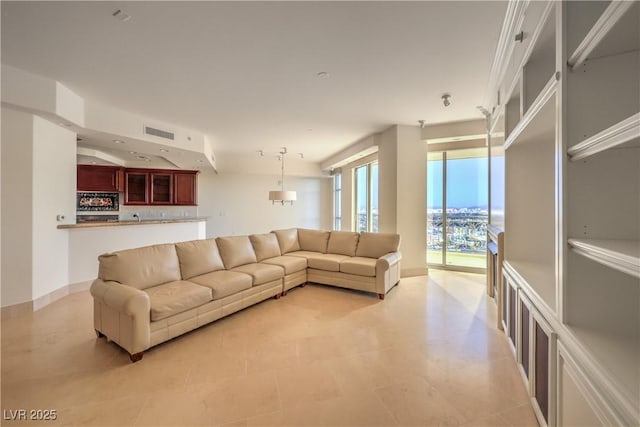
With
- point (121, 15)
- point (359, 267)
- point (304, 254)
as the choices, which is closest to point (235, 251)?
point (304, 254)

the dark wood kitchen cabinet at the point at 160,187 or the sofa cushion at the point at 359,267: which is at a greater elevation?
the dark wood kitchen cabinet at the point at 160,187

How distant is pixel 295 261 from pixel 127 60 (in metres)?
3.24

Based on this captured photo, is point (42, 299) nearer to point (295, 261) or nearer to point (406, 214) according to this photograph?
point (295, 261)

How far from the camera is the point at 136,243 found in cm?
468

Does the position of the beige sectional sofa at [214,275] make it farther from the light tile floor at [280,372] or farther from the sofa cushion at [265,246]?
the light tile floor at [280,372]

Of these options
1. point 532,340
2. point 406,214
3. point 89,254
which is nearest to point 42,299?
point 89,254

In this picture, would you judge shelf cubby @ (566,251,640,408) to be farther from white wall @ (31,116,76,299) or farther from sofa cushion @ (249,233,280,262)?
white wall @ (31,116,76,299)

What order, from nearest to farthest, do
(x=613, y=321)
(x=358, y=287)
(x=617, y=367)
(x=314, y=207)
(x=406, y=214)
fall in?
(x=617, y=367)
(x=613, y=321)
(x=358, y=287)
(x=406, y=214)
(x=314, y=207)

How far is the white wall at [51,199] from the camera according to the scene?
11.1 feet

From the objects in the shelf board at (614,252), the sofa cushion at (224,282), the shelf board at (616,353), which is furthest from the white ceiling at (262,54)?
the sofa cushion at (224,282)

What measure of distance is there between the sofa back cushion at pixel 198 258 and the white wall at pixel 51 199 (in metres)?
1.83

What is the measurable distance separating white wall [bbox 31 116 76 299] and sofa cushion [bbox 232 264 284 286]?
2.46m

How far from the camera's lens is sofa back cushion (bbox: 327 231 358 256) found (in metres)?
4.76

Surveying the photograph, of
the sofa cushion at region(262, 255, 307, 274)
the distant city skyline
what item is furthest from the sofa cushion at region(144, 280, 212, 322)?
the distant city skyline
